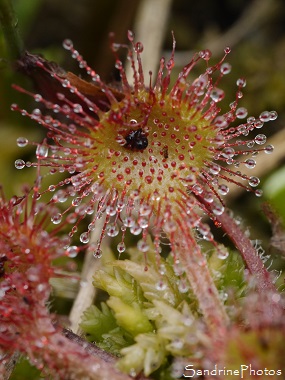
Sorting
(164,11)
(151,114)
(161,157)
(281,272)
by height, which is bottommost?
(281,272)

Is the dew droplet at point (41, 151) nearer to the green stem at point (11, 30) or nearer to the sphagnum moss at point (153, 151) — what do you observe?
the sphagnum moss at point (153, 151)

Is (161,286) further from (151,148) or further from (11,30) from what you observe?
(11,30)

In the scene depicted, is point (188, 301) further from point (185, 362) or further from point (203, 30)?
point (203, 30)

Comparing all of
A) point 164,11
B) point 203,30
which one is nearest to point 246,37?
point 203,30

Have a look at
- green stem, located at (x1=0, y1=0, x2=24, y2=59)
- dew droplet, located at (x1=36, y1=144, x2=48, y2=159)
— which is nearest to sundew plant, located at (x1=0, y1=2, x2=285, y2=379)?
dew droplet, located at (x1=36, y1=144, x2=48, y2=159)

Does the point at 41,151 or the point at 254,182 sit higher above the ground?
the point at 254,182

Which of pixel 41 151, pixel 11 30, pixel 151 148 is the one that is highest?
pixel 11 30

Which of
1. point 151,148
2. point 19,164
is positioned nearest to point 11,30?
point 19,164
